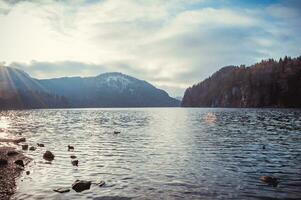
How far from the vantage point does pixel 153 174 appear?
3247cm

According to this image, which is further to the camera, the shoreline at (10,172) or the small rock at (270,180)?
the small rock at (270,180)

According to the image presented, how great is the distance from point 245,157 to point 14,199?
28946 mm

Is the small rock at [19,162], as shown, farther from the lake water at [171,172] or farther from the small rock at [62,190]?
the small rock at [62,190]

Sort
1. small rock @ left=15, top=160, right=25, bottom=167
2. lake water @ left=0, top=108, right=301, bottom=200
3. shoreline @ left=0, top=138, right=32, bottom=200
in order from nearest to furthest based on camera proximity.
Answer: shoreline @ left=0, top=138, right=32, bottom=200, lake water @ left=0, top=108, right=301, bottom=200, small rock @ left=15, top=160, right=25, bottom=167

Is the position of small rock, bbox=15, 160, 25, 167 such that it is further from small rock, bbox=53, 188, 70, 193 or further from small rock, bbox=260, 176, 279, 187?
small rock, bbox=260, 176, 279, 187

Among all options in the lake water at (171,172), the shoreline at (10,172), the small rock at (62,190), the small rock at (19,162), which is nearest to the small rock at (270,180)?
the lake water at (171,172)

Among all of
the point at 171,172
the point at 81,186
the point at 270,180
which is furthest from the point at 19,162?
the point at 270,180

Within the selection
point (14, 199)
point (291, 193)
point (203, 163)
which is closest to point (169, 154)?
point (203, 163)

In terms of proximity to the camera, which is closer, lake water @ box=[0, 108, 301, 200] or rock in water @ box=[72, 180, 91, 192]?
lake water @ box=[0, 108, 301, 200]

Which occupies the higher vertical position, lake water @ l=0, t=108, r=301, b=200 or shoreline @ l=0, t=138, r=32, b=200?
shoreline @ l=0, t=138, r=32, b=200

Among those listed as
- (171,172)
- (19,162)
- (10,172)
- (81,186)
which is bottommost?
(171,172)

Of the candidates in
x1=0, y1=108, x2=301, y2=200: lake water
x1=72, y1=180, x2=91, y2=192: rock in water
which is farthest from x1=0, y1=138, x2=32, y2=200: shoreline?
x1=72, y1=180, x2=91, y2=192: rock in water

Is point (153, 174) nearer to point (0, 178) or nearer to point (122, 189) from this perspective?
point (122, 189)

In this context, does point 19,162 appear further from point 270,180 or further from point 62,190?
point 270,180
